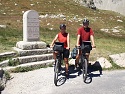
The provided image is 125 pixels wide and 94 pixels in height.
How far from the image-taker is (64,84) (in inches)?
361

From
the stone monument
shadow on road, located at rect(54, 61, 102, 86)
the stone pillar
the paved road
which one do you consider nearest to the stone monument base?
the stone monument

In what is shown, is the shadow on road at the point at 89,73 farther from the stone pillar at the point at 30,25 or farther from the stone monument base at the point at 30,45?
the stone pillar at the point at 30,25

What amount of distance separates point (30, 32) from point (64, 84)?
14.7 feet

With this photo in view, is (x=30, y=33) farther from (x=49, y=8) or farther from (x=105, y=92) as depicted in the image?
(x=49, y=8)

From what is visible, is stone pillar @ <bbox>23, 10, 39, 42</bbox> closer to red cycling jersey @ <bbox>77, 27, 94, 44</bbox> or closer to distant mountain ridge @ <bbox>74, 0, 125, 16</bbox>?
red cycling jersey @ <bbox>77, 27, 94, 44</bbox>

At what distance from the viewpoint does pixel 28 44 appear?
40.9 feet

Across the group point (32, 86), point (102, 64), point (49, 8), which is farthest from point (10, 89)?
point (49, 8)

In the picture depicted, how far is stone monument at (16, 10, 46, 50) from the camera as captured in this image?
1249cm

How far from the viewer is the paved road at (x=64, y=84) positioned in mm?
8594

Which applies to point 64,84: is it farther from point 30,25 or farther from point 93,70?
point 30,25

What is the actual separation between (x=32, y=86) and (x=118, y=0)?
582 feet

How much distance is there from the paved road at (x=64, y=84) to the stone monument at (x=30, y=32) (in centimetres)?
195

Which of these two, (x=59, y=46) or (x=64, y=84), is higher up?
(x=59, y=46)

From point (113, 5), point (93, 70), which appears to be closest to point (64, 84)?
point (93, 70)
